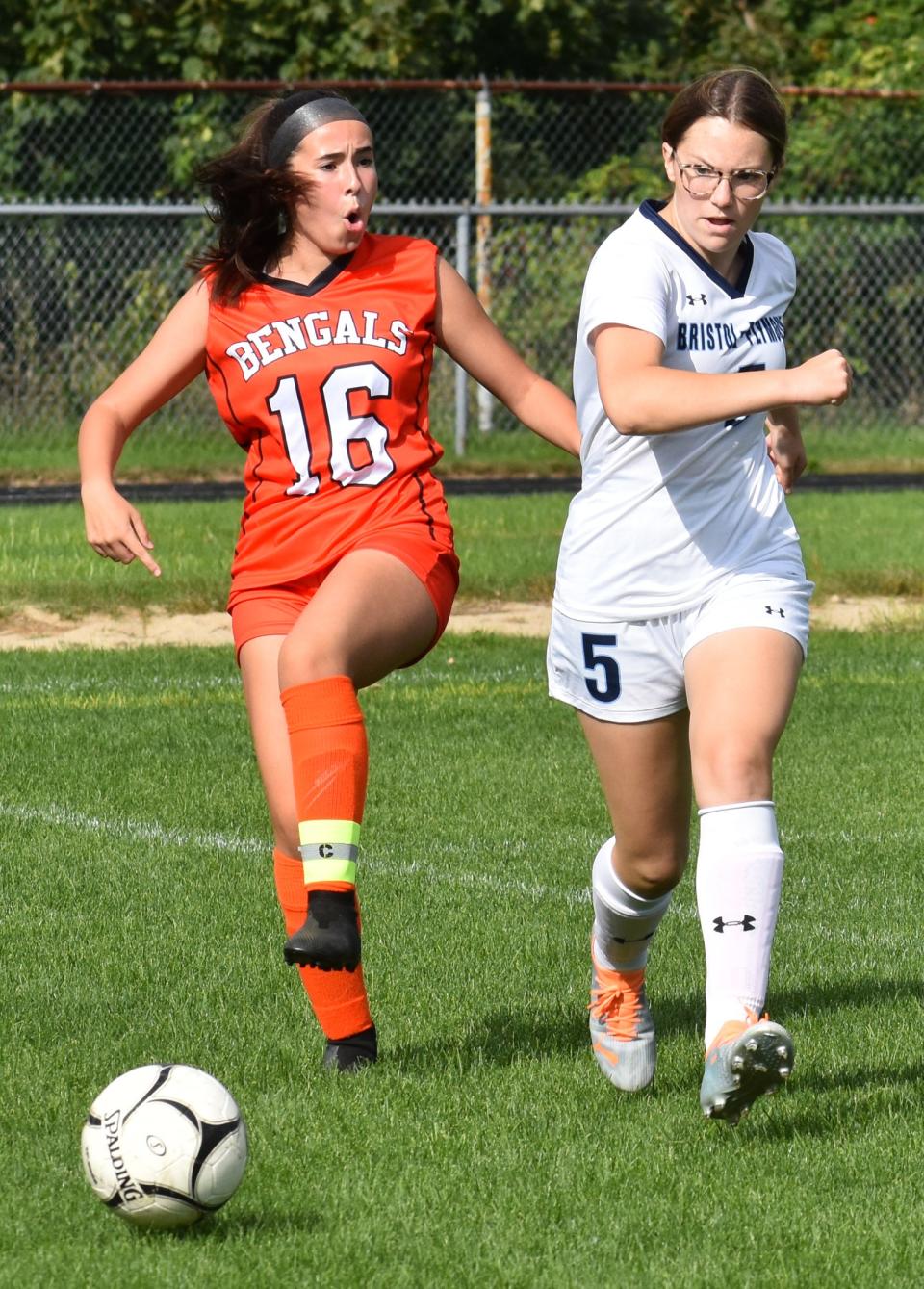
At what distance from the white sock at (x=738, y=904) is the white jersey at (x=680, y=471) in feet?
1.56

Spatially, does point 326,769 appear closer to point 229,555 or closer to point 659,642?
point 659,642

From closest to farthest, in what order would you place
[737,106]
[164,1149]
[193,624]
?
[164,1149]
[737,106]
[193,624]

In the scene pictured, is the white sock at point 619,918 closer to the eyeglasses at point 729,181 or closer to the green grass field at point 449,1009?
the green grass field at point 449,1009

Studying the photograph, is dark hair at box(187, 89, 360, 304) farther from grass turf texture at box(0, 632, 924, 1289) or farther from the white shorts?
grass turf texture at box(0, 632, 924, 1289)

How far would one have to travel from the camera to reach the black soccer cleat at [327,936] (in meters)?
4.22

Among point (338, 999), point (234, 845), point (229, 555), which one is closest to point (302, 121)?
point (338, 999)

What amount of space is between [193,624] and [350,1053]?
23.5 feet

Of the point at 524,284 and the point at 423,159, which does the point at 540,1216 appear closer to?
the point at 524,284

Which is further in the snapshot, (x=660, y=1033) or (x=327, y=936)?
(x=660, y=1033)

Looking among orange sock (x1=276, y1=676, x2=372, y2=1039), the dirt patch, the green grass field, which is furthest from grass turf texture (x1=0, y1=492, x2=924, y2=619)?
orange sock (x1=276, y1=676, x2=372, y2=1039)

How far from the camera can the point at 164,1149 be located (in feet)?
11.9

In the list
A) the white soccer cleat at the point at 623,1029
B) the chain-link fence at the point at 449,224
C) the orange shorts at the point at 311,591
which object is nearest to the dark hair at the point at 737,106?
the orange shorts at the point at 311,591

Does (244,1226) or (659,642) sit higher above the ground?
(659,642)

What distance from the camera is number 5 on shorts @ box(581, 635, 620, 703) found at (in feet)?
14.1
